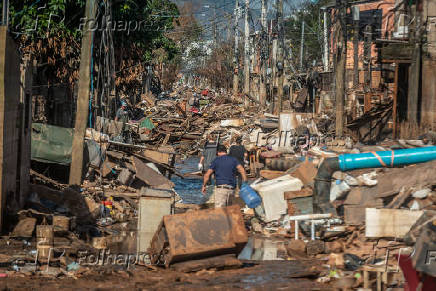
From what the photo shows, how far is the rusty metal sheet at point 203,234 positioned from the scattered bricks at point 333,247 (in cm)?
206

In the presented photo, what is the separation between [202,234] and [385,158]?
5.44 meters

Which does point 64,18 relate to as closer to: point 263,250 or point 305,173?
point 305,173

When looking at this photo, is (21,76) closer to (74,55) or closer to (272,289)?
(272,289)

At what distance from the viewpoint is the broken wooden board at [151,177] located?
18578 mm

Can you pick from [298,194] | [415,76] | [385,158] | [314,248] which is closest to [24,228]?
[314,248]

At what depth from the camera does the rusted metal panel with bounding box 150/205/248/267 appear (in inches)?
385

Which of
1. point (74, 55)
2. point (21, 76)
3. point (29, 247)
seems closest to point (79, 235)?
point (29, 247)

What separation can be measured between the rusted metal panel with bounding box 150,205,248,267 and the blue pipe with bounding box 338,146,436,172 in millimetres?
4246

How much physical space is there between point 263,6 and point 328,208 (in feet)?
97.3

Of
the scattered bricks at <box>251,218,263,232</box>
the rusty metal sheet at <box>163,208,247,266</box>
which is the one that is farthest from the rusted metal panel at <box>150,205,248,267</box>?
the scattered bricks at <box>251,218,263,232</box>

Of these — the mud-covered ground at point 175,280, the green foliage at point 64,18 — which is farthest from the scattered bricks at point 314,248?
the green foliage at point 64,18

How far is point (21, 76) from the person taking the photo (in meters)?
13.4

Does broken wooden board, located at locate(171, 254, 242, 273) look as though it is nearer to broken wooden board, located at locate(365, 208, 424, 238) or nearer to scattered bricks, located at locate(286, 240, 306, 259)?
scattered bricks, located at locate(286, 240, 306, 259)

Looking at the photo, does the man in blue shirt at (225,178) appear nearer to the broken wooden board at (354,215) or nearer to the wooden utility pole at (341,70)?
the broken wooden board at (354,215)
